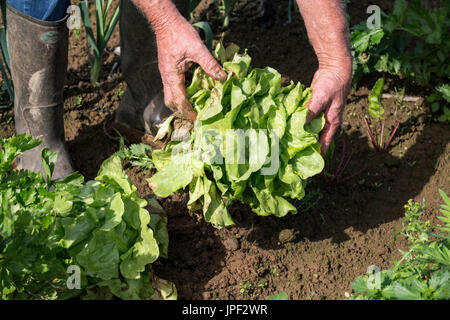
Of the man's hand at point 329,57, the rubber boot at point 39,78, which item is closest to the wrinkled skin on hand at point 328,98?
the man's hand at point 329,57

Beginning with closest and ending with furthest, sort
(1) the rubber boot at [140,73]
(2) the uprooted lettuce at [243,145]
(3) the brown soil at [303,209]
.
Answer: (2) the uprooted lettuce at [243,145], (3) the brown soil at [303,209], (1) the rubber boot at [140,73]

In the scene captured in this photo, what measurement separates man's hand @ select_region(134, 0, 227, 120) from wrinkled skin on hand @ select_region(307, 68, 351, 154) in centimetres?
41

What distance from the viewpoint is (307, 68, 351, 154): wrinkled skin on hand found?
213 centimetres

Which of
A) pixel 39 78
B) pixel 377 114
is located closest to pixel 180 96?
pixel 39 78

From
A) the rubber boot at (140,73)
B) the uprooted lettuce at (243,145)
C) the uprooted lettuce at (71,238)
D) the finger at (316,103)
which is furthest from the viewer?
the rubber boot at (140,73)

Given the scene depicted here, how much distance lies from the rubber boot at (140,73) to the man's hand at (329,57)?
0.93 meters

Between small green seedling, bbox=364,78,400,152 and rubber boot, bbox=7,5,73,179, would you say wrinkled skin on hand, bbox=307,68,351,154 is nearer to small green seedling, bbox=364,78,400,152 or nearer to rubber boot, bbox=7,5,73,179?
small green seedling, bbox=364,78,400,152

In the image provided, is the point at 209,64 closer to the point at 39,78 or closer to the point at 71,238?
the point at 71,238

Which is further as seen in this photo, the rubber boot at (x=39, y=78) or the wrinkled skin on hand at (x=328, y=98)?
the rubber boot at (x=39, y=78)

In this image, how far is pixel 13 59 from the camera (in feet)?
8.58

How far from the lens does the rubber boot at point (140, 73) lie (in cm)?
279

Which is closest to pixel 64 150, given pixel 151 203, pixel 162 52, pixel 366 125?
pixel 151 203

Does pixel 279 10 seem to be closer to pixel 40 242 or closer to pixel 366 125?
pixel 366 125

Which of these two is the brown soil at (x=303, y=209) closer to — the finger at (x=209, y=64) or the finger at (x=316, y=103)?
the finger at (x=316, y=103)
